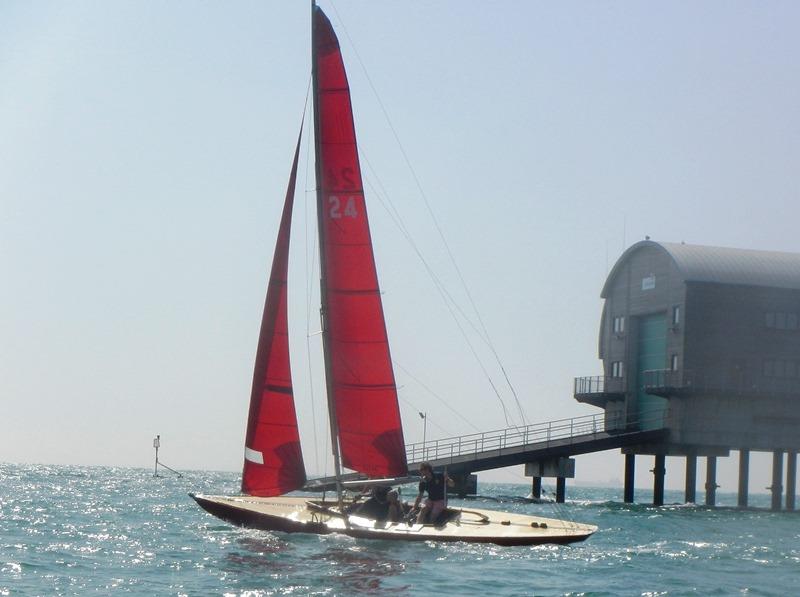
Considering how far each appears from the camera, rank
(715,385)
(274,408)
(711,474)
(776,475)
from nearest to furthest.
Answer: (274,408) < (715,385) < (711,474) < (776,475)

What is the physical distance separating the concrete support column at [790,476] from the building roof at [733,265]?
22.1ft

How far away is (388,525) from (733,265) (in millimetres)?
27157

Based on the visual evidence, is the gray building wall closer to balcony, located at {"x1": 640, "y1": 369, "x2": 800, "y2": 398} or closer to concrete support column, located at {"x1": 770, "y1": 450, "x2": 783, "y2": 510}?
balcony, located at {"x1": 640, "y1": 369, "x2": 800, "y2": 398}

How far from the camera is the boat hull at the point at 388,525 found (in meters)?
27.0

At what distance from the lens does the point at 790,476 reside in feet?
173

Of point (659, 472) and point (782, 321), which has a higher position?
point (782, 321)

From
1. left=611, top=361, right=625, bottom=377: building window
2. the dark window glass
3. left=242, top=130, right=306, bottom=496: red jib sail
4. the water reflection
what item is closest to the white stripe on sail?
left=242, top=130, right=306, bottom=496: red jib sail

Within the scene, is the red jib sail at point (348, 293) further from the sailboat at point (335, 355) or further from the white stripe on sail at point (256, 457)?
the white stripe on sail at point (256, 457)

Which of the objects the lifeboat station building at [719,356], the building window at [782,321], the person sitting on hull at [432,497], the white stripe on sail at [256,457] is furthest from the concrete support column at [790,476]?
the white stripe on sail at [256,457]

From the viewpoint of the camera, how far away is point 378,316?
2903 cm

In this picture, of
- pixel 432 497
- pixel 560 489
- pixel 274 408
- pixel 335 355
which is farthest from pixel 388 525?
pixel 560 489

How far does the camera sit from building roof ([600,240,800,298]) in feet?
164

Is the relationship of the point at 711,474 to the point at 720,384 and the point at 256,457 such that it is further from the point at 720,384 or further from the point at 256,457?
the point at 256,457

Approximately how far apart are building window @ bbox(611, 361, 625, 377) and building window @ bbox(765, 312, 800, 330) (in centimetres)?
626
